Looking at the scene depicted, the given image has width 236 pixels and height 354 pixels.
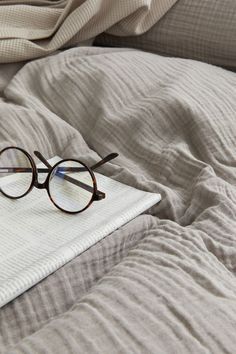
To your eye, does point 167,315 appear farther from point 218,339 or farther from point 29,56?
point 29,56

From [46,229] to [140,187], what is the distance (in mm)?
160

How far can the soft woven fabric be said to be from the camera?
1.00m

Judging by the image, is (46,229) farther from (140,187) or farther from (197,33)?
(197,33)

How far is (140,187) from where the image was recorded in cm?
73

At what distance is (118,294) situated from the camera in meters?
0.50

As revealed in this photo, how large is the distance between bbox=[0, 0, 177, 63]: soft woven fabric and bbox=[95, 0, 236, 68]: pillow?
0.02 m

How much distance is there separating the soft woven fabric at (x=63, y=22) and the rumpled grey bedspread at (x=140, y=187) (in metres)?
0.04

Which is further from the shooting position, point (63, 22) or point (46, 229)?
point (63, 22)

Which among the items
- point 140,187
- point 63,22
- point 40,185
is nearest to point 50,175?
point 40,185

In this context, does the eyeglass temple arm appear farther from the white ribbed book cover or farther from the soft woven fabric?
the soft woven fabric

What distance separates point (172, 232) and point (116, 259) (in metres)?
0.07

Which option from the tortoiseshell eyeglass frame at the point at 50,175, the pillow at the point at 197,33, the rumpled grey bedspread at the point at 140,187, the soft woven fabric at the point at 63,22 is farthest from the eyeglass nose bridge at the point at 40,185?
the pillow at the point at 197,33

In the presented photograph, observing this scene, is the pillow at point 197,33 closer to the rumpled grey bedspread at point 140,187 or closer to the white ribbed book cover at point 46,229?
the rumpled grey bedspread at point 140,187

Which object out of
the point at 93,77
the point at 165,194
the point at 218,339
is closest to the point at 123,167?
the point at 165,194
